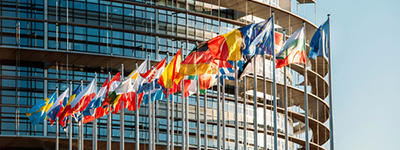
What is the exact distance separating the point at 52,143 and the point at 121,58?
306 inches

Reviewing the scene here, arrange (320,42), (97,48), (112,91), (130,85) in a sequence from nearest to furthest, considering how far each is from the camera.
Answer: (320,42), (130,85), (112,91), (97,48)

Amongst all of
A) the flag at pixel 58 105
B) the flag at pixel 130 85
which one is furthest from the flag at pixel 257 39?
the flag at pixel 58 105

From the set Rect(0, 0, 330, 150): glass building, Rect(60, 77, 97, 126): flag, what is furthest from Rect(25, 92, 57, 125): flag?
Rect(0, 0, 330, 150): glass building

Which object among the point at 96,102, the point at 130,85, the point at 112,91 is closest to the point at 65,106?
the point at 96,102

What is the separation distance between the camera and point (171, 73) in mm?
37094

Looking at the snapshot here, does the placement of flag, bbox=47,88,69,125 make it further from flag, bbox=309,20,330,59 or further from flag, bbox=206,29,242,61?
flag, bbox=309,20,330,59

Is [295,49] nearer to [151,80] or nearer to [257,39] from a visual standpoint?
[257,39]

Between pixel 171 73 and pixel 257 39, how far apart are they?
502 cm

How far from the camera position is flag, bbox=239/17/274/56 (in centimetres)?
3422

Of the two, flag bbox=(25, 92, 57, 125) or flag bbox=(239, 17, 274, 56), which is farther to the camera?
flag bbox=(25, 92, 57, 125)

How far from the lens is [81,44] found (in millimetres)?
55844

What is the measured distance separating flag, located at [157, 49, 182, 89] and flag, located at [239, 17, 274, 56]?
162 inches

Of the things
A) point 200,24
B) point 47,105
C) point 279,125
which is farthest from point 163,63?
point 279,125

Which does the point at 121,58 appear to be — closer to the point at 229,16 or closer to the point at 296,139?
the point at 229,16
